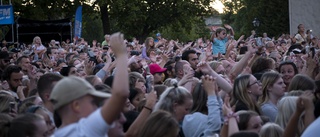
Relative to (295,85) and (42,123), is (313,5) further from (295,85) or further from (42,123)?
(42,123)

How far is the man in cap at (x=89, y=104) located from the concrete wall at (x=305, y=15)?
1194 inches

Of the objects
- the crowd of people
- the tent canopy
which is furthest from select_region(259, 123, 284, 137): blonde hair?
the tent canopy

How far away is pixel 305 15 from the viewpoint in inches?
1362

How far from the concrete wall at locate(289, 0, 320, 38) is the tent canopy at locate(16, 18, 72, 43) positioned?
10622mm

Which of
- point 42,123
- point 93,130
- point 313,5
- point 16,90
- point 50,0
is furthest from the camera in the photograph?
point 50,0

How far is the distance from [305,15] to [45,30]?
12387mm

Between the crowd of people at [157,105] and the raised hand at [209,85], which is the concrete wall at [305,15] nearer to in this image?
the crowd of people at [157,105]

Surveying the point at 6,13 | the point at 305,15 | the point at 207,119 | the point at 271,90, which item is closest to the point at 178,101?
the point at 207,119

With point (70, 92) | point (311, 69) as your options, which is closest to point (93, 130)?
point (70, 92)

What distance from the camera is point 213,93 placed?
7336 mm

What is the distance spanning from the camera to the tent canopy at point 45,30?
1308 inches

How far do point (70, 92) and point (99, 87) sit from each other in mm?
1891

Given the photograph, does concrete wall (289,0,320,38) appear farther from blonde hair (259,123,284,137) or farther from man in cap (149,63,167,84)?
blonde hair (259,123,284,137)

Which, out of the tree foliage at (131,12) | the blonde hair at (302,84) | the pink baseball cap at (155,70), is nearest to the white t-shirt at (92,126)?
the blonde hair at (302,84)
